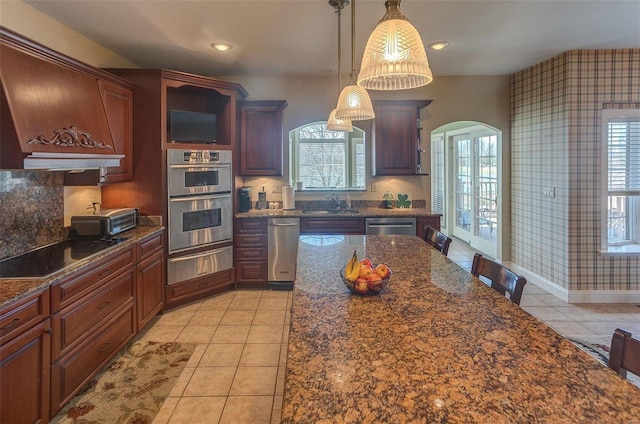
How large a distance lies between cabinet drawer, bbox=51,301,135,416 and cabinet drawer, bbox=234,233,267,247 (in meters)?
1.57

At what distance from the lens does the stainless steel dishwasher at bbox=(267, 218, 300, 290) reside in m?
4.39

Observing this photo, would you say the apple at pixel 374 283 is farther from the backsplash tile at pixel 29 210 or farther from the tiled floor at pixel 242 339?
the backsplash tile at pixel 29 210

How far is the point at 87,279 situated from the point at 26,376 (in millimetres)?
649

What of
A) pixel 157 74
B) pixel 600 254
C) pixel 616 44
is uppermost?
pixel 616 44

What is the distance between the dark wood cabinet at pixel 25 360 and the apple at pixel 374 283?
1.64 metres

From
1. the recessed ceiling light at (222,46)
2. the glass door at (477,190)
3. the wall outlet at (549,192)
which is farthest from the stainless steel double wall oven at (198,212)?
the glass door at (477,190)

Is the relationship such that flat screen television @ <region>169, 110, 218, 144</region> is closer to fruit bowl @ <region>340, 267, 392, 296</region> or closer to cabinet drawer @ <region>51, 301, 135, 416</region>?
cabinet drawer @ <region>51, 301, 135, 416</region>

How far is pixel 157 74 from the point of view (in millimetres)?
3580

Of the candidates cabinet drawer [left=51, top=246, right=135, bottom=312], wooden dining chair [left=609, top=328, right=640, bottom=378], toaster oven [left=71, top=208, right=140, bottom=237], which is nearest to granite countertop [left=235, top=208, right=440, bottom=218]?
toaster oven [left=71, top=208, right=140, bottom=237]

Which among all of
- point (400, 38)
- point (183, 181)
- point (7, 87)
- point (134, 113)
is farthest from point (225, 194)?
point (400, 38)

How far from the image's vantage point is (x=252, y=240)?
14.4 ft

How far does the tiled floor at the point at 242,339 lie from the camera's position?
2225 mm

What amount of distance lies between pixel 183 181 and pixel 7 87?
1.77m

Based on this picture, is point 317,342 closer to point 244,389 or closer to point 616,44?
point 244,389
